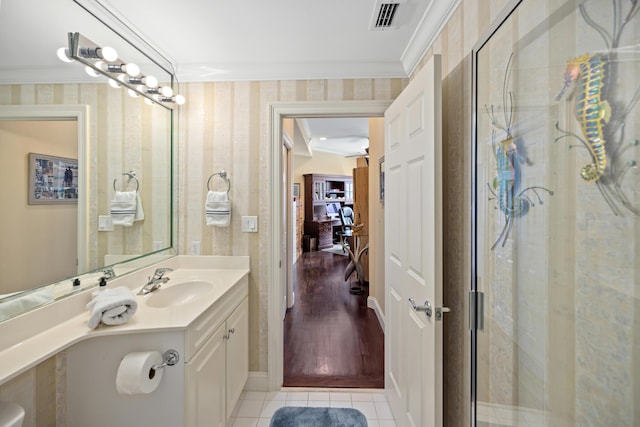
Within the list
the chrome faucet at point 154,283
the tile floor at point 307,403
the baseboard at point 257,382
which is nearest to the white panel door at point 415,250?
the tile floor at point 307,403

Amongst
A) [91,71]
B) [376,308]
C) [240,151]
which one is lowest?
[376,308]

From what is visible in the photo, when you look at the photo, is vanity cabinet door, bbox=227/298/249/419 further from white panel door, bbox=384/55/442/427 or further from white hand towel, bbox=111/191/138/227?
white panel door, bbox=384/55/442/427

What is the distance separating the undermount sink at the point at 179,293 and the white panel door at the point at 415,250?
4.02 feet

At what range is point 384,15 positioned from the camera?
1.50 metres

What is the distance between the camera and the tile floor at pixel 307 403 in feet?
5.87

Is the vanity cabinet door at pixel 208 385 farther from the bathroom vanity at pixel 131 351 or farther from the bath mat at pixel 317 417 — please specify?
the bath mat at pixel 317 417

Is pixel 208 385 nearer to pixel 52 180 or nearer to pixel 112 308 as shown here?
pixel 112 308

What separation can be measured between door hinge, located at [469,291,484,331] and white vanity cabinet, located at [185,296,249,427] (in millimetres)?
1214

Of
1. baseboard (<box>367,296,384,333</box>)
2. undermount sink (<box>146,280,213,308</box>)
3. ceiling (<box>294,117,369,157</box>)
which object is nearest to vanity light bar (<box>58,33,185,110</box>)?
undermount sink (<box>146,280,213,308</box>)

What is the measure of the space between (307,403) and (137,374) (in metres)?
1.30

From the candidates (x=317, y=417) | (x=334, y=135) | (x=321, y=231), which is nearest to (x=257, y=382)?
(x=317, y=417)

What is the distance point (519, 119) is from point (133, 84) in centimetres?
203

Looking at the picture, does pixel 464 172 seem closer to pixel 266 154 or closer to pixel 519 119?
pixel 519 119

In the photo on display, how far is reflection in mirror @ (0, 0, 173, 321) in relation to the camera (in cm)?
103
